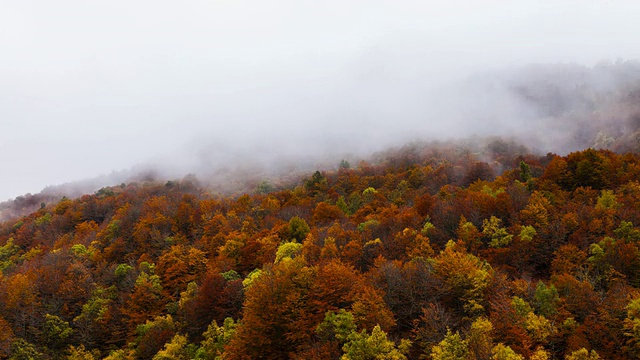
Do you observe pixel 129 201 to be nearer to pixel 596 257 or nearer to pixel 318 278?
pixel 318 278

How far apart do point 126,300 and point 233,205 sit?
49833 mm

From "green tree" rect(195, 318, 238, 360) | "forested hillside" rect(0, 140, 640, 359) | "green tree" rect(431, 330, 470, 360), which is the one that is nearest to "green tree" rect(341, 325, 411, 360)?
"forested hillside" rect(0, 140, 640, 359)

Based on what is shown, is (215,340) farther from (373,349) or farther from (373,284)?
(373,349)

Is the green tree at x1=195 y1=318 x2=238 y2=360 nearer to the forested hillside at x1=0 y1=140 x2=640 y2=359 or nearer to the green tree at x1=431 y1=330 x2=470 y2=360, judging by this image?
the forested hillside at x1=0 y1=140 x2=640 y2=359

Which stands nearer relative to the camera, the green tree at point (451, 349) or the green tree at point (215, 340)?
the green tree at point (451, 349)

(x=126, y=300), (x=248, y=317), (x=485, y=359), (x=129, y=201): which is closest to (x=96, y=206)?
(x=129, y=201)

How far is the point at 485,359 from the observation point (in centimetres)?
2947

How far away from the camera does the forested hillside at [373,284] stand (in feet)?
117

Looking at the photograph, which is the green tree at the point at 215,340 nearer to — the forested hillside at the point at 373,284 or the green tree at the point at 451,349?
the forested hillside at the point at 373,284

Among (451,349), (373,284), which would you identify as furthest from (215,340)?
(451,349)

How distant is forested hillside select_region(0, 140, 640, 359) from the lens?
35625 mm

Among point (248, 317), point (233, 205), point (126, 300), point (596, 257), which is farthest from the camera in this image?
point (233, 205)

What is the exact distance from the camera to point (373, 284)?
42812 millimetres

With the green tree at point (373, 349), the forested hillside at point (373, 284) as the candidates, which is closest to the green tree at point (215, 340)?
the forested hillside at point (373, 284)
